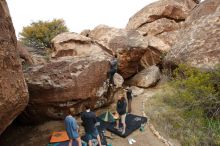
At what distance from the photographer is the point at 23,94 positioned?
7.18 m

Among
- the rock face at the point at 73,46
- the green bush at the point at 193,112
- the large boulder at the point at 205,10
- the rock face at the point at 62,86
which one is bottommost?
the green bush at the point at 193,112

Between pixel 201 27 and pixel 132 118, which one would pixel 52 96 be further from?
pixel 201 27

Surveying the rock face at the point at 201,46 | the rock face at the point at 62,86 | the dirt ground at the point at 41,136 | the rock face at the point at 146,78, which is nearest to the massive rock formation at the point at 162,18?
the rock face at the point at 146,78

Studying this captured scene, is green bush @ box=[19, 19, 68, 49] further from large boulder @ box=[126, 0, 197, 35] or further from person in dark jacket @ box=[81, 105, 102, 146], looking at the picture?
person in dark jacket @ box=[81, 105, 102, 146]

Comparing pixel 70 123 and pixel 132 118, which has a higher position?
pixel 70 123

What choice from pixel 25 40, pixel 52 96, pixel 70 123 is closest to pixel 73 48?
pixel 52 96

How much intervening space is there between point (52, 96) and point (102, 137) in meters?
3.06

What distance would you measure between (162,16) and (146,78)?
9.80 metres

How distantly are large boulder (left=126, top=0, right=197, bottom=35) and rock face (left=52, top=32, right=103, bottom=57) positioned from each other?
9053mm

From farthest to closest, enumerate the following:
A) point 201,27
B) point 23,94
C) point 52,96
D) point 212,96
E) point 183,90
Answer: point 201,27
point 183,90
point 212,96
point 52,96
point 23,94

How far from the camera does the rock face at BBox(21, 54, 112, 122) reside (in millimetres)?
10141

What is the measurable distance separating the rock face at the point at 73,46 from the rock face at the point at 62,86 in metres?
4.70

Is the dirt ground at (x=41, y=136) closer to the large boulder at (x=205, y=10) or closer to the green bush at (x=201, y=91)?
the green bush at (x=201, y=91)

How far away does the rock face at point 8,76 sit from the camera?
631 centimetres
